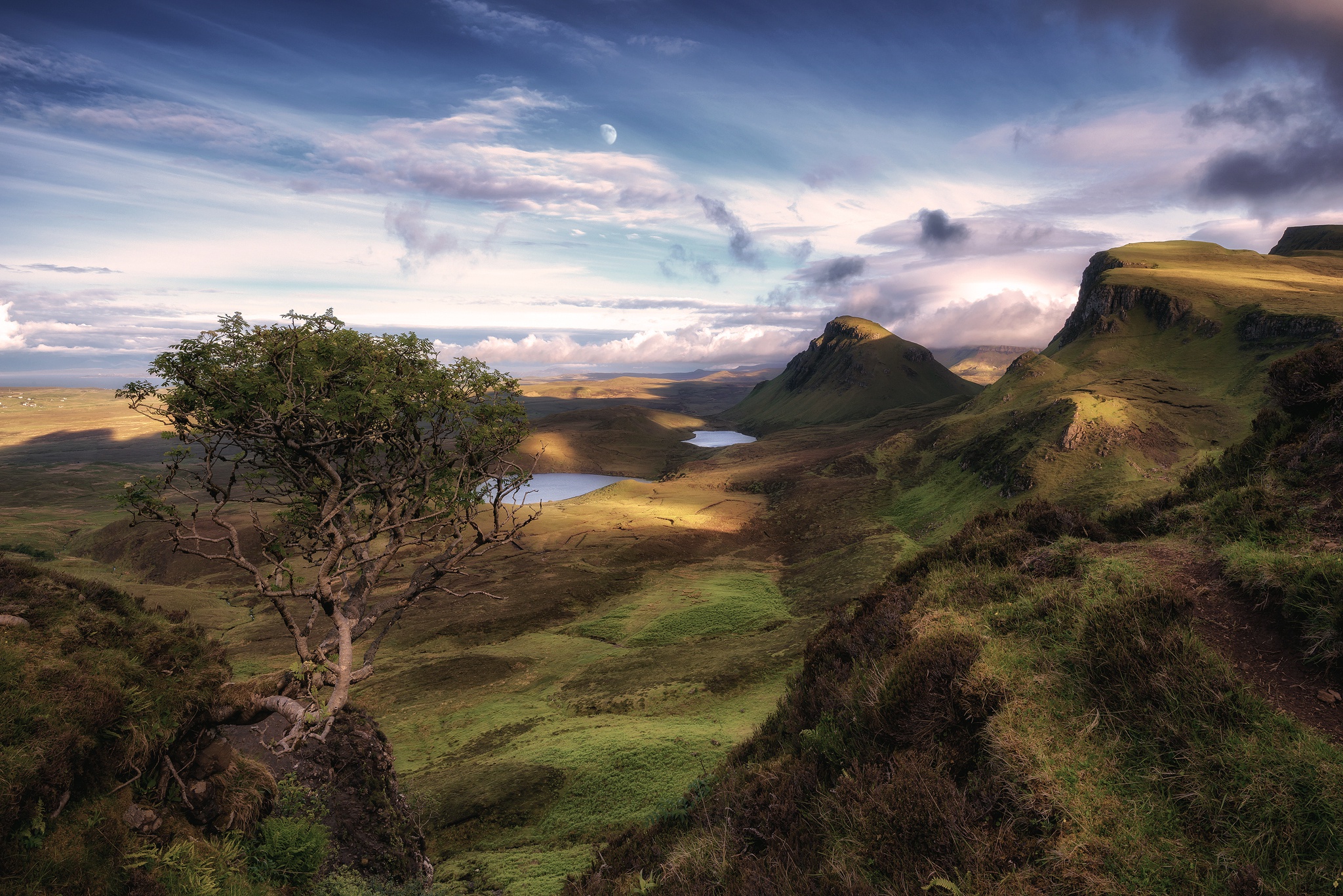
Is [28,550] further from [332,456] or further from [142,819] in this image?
[142,819]

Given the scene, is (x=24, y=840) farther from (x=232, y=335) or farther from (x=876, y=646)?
(x=876, y=646)

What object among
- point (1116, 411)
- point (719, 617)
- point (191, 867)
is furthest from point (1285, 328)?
point (191, 867)

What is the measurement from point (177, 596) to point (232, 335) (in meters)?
57.1

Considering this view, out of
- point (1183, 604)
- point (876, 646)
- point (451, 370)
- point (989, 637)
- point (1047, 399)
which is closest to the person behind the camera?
point (1183, 604)

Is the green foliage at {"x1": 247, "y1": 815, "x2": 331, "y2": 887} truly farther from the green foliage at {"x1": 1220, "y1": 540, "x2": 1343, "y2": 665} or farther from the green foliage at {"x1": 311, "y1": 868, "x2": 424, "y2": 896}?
the green foliage at {"x1": 1220, "y1": 540, "x2": 1343, "y2": 665}

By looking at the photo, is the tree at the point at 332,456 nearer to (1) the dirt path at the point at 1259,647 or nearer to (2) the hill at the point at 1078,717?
(2) the hill at the point at 1078,717

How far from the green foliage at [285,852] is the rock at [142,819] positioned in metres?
1.64

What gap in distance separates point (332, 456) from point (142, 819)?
9.72 metres

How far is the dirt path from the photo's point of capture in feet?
23.2

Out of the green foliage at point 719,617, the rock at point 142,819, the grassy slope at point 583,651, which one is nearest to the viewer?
the rock at point 142,819

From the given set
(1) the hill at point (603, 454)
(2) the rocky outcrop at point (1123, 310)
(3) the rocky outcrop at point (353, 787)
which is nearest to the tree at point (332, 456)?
(3) the rocky outcrop at point (353, 787)

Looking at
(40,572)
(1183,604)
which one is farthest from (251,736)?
(1183,604)

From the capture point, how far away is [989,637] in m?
10.7

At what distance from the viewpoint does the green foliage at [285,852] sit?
9.67m
